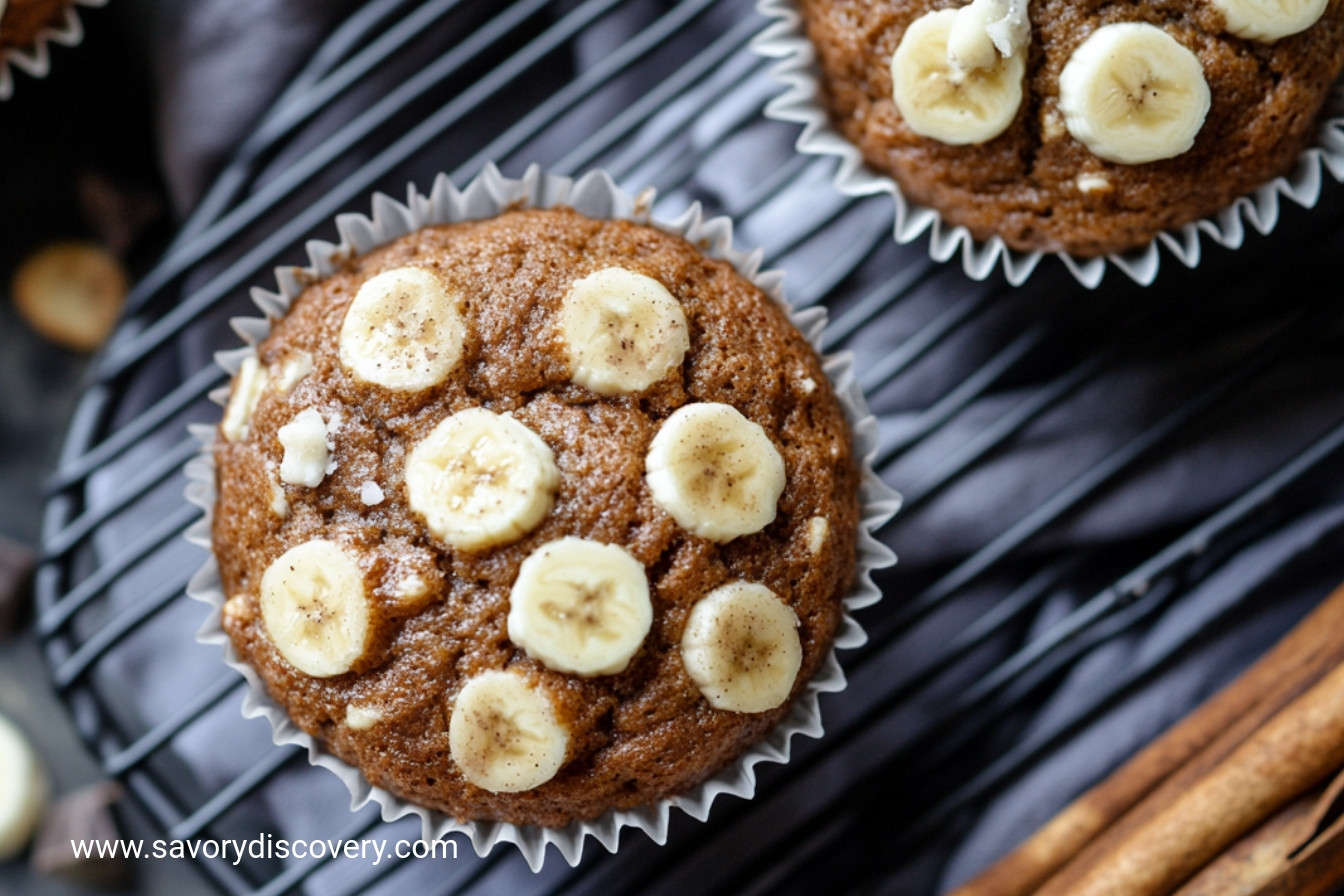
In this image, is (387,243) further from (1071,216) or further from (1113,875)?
(1113,875)

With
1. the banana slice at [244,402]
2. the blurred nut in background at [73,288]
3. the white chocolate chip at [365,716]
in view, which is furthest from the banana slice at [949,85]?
the blurred nut in background at [73,288]

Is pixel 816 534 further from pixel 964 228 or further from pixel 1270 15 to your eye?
pixel 1270 15

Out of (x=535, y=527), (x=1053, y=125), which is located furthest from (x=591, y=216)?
(x=1053, y=125)

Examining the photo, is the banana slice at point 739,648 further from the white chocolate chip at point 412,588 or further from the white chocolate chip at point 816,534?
the white chocolate chip at point 412,588

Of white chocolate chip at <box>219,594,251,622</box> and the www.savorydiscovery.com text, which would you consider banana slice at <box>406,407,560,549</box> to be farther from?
the www.savorydiscovery.com text

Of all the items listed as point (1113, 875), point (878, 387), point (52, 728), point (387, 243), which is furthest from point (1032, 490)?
point (52, 728)

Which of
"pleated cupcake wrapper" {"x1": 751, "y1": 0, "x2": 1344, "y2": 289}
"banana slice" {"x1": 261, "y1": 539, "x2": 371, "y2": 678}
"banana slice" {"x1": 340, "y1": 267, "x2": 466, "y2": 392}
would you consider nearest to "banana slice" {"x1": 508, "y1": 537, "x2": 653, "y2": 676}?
"banana slice" {"x1": 261, "y1": 539, "x2": 371, "y2": 678}

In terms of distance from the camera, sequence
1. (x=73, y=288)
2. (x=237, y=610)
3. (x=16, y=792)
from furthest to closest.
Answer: (x=73, y=288)
(x=16, y=792)
(x=237, y=610)
